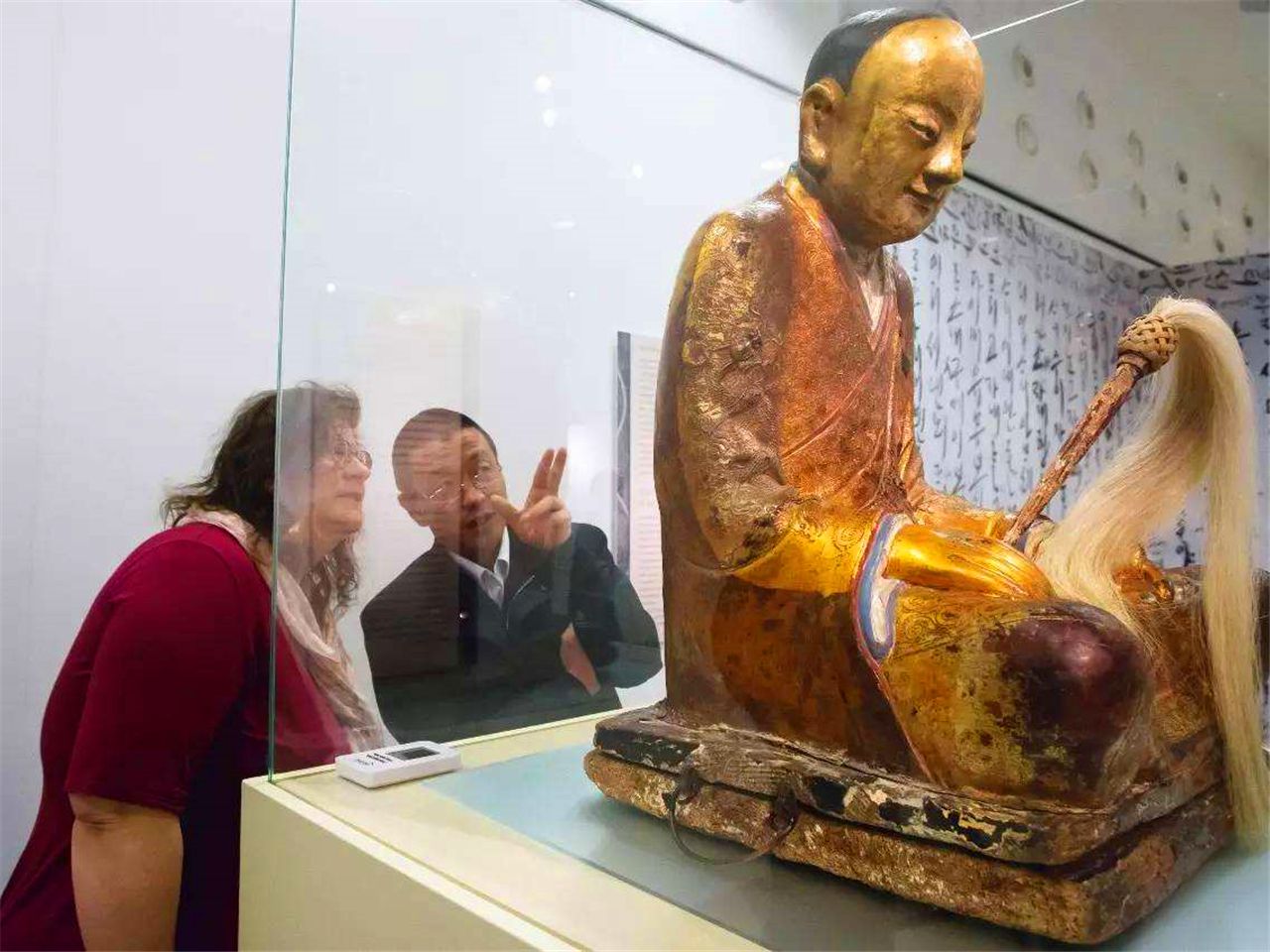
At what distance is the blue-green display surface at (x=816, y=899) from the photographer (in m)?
0.85

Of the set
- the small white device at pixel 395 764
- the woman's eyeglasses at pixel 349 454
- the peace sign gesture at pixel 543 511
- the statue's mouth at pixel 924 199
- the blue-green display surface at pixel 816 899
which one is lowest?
the small white device at pixel 395 764

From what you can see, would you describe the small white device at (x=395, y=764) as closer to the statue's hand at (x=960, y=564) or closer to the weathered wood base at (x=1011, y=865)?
the weathered wood base at (x=1011, y=865)

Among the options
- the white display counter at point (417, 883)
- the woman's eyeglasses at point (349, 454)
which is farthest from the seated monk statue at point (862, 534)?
the woman's eyeglasses at point (349, 454)

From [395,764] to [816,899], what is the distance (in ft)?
2.47

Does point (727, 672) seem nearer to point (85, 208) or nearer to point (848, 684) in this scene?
point (848, 684)

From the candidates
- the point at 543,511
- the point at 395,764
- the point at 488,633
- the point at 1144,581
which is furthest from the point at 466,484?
the point at 1144,581

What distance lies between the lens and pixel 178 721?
145 centimetres

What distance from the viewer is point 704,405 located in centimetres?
109

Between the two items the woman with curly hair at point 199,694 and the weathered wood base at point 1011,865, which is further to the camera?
the woman with curly hair at point 199,694

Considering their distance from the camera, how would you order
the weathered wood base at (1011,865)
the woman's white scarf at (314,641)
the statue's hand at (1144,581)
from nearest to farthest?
the weathered wood base at (1011,865), the statue's hand at (1144,581), the woman's white scarf at (314,641)

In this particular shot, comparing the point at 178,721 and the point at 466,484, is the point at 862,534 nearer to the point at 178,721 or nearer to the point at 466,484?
the point at 466,484

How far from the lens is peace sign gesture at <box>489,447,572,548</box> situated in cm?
167

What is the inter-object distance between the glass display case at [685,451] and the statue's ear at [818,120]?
21 millimetres

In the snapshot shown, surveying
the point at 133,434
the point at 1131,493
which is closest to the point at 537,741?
the point at 133,434
